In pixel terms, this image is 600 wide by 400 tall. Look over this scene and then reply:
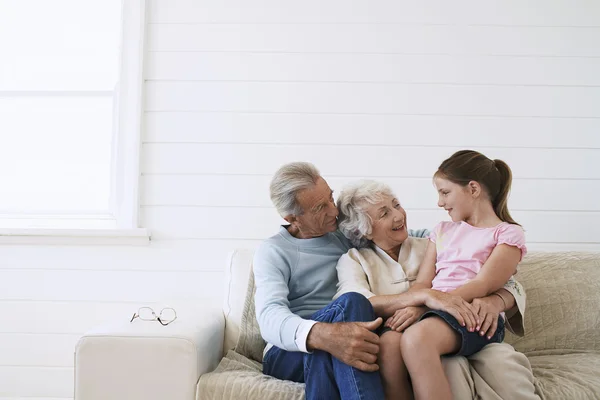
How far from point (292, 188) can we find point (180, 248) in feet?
2.93

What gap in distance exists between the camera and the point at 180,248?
2648 millimetres

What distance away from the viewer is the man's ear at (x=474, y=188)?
6.36ft

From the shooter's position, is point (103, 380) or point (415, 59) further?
point (415, 59)

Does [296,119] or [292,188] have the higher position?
[296,119]

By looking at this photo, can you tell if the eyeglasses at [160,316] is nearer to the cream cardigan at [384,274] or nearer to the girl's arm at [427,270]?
the cream cardigan at [384,274]

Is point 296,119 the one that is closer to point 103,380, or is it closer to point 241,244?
point 241,244

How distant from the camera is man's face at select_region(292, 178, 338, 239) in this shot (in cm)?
197

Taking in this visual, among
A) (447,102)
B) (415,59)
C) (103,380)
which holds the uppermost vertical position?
(415,59)

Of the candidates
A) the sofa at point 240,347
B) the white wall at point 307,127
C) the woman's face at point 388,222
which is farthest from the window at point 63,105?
the woman's face at point 388,222

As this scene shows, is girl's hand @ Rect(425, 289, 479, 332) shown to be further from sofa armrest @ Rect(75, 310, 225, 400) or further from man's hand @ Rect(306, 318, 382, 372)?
sofa armrest @ Rect(75, 310, 225, 400)

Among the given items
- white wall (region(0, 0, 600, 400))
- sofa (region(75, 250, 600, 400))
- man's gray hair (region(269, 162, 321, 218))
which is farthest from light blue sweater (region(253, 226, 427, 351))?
white wall (region(0, 0, 600, 400))

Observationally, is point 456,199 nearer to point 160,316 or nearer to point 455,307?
point 455,307

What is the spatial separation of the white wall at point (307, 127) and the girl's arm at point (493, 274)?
0.83 meters

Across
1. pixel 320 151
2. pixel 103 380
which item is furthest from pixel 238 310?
pixel 320 151
